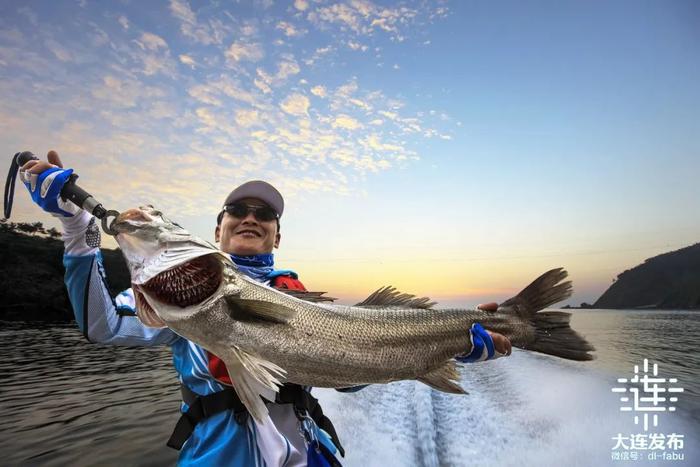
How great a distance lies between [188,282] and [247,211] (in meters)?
1.99

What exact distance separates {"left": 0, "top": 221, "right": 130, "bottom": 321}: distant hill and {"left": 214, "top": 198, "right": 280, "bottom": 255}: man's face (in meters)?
55.8

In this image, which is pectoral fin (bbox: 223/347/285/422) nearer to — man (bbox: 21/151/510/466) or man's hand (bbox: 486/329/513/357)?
man (bbox: 21/151/510/466)

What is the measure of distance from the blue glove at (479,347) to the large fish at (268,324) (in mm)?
81

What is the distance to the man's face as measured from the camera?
4402 millimetres

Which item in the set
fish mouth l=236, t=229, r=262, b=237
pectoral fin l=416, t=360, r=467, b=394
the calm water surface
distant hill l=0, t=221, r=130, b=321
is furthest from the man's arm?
distant hill l=0, t=221, r=130, b=321

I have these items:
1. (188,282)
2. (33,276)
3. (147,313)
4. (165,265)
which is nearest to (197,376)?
(147,313)

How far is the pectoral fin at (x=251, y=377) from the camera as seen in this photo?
2564 millimetres

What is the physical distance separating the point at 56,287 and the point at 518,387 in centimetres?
7446

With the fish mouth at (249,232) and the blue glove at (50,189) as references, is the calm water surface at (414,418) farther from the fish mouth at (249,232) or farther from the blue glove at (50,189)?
the blue glove at (50,189)

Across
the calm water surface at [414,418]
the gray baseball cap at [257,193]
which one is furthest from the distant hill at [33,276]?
the gray baseball cap at [257,193]

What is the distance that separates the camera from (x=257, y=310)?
2805 millimetres

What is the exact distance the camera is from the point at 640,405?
11266 mm

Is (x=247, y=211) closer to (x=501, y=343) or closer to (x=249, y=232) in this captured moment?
(x=249, y=232)

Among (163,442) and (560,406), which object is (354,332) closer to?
(163,442)
